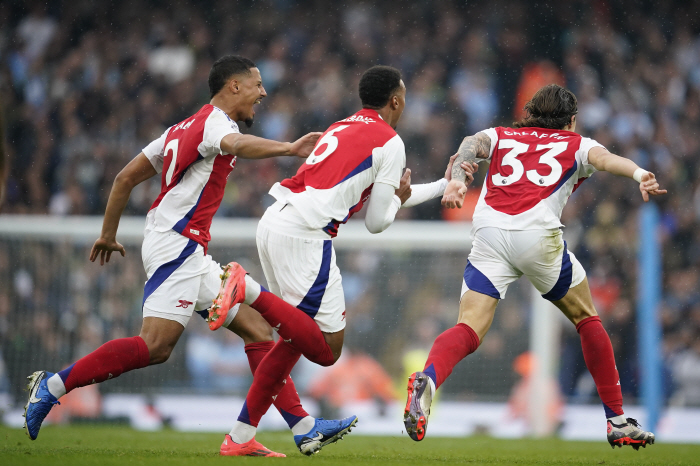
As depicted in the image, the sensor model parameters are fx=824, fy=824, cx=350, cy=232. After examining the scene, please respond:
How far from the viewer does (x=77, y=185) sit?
12.2 meters

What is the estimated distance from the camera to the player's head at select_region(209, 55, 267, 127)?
16.8ft

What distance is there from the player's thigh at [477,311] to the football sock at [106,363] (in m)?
1.84

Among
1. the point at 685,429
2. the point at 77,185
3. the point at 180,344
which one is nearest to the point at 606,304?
the point at 685,429

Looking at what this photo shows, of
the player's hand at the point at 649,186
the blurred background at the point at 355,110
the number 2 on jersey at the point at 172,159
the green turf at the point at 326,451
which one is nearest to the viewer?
the player's hand at the point at 649,186

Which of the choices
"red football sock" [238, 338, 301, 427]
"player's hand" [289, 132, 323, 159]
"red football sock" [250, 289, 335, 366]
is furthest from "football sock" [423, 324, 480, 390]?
"player's hand" [289, 132, 323, 159]

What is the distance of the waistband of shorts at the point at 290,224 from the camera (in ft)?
15.0

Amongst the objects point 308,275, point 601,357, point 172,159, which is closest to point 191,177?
point 172,159

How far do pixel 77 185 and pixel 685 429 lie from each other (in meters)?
8.82

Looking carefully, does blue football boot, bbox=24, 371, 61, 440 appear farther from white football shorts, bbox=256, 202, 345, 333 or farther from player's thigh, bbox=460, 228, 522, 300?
player's thigh, bbox=460, 228, 522, 300

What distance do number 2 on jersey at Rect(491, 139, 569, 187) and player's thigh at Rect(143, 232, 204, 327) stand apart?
1869 mm

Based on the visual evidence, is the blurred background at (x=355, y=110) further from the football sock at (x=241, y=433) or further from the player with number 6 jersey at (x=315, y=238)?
the player with number 6 jersey at (x=315, y=238)

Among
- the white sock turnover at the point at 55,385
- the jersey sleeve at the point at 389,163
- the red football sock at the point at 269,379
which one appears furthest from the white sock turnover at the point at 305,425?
the jersey sleeve at the point at 389,163

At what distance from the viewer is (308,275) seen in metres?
4.55

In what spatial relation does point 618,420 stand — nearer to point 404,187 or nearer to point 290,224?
point 404,187
